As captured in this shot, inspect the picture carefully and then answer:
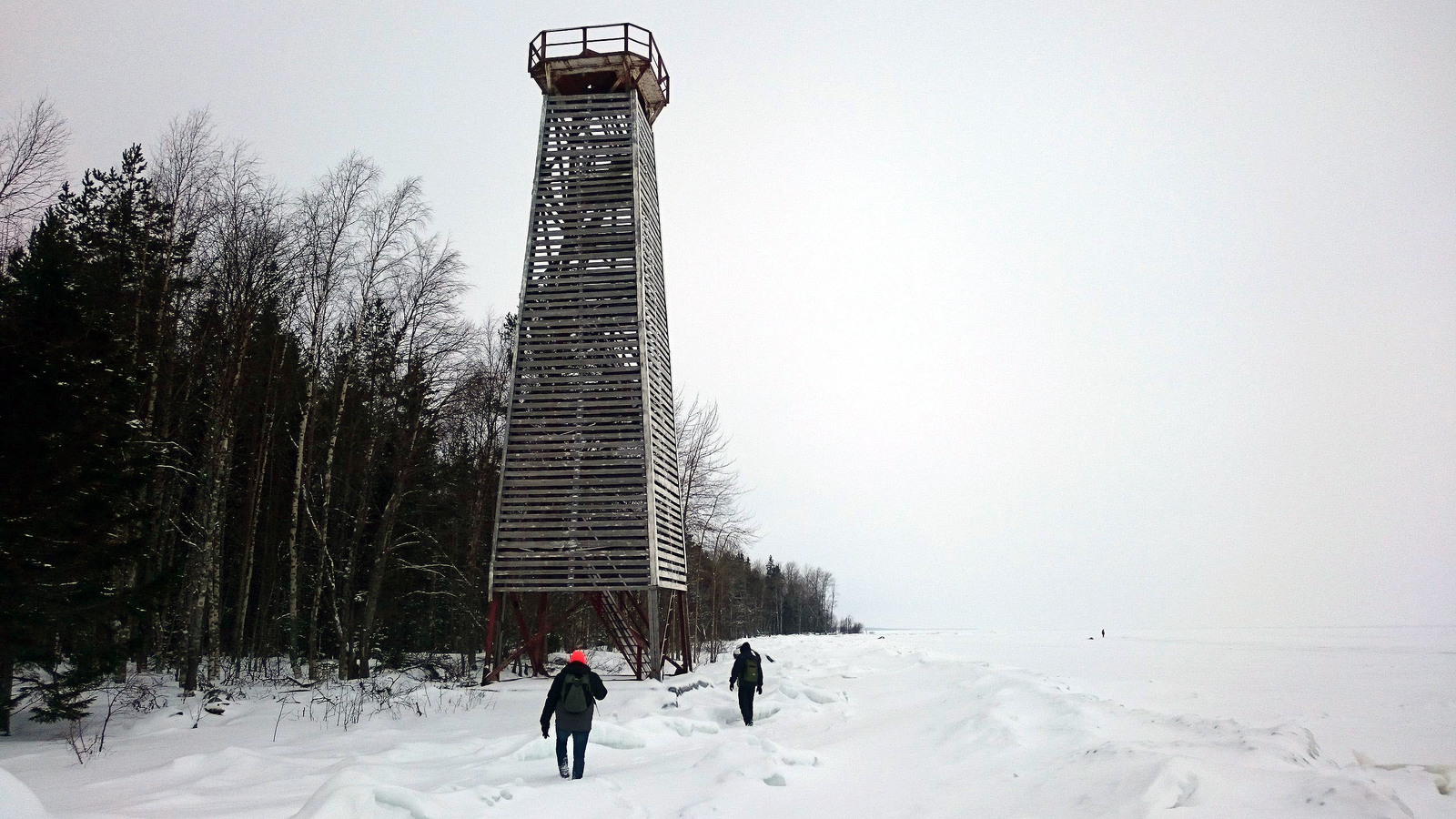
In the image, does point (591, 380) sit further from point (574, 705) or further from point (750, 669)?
point (574, 705)

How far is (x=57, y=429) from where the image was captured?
10.5 meters

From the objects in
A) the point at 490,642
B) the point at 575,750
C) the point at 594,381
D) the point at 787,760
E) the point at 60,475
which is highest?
the point at 594,381

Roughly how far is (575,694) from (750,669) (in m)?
4.92

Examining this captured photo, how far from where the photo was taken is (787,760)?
1002 centimetres

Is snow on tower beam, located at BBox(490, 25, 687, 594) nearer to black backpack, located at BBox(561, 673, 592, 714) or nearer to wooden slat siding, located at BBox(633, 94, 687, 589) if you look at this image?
wooden slat siding, located at BBox(633, 94, 687, 589)

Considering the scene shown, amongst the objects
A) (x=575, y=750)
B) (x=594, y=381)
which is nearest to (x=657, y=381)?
(x=594, y=381)

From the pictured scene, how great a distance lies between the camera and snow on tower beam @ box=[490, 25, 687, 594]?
1819 cm

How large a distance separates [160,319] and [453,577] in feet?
47.4

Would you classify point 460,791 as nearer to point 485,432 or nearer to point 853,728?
point 853,728

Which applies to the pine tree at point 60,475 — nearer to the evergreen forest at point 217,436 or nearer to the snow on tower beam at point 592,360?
the evergreen forest at point 217,436

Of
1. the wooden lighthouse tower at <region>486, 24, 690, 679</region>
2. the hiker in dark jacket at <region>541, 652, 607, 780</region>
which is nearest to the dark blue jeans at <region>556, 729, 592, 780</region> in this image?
the hiker in dark jacket at <region>541, 652, 607, 780</region>

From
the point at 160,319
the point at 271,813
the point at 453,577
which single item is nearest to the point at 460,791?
the point at 271,813

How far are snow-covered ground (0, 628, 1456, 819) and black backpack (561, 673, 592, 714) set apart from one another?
0.81 meters

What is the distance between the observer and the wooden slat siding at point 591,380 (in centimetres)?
1817
